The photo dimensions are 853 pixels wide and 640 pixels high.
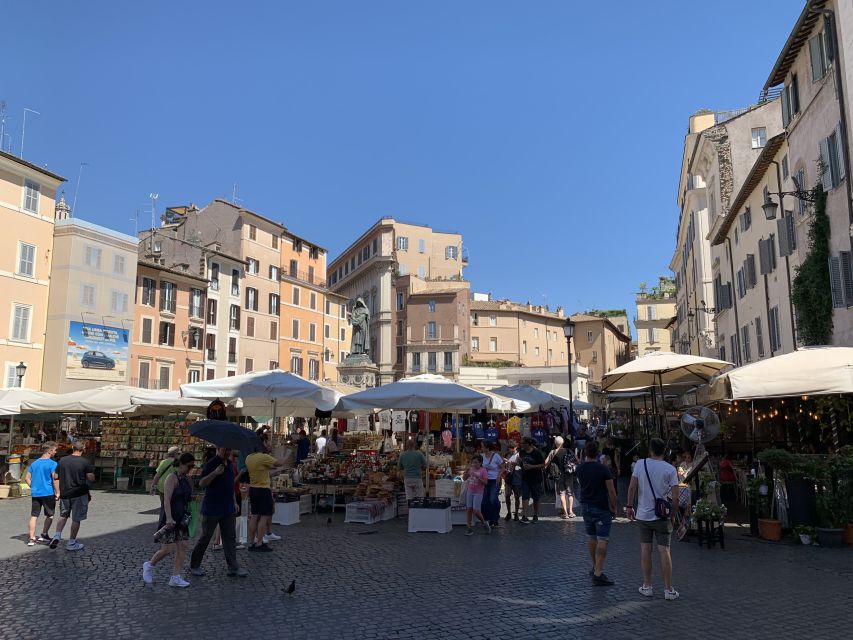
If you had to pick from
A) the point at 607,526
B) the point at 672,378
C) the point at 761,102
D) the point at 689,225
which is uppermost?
the point at 761,102

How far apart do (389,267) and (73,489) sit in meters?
60.1


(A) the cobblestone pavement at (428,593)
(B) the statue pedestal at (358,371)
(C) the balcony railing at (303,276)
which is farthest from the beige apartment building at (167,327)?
(A) the cobblestone pavement at (428,593)

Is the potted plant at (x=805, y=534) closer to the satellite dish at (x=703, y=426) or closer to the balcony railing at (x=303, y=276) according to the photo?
the satellite dish at (x=703, y=426)

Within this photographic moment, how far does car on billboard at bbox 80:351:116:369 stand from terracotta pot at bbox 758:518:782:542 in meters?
34.6

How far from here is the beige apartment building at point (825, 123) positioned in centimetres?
1495

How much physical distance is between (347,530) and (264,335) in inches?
1668

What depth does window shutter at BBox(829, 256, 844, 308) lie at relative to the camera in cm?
1576

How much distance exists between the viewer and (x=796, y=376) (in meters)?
10.2

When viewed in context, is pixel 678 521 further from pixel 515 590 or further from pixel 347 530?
pixel 347 530

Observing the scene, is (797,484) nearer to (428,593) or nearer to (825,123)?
(428,593)

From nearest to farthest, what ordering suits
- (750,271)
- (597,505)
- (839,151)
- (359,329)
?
1. (597,505)
2. (839,151)
3. (750,271)
4. (359,329)

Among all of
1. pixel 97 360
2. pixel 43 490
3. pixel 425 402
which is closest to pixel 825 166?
pixel 425 402

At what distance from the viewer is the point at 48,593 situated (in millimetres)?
7348

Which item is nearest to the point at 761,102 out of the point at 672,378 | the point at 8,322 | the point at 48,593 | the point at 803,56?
the point at 803,56
